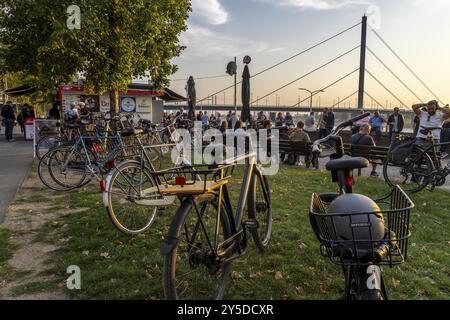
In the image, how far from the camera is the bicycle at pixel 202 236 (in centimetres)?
227

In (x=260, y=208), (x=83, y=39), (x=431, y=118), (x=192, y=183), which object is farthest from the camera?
(x=83, y=39)

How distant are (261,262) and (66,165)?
4.07 meters

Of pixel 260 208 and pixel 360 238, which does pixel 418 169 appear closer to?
pixel 260 208

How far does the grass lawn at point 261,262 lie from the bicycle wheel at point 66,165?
1.15 m

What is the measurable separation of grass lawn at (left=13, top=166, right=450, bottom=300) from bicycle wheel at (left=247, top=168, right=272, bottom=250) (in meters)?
0.16

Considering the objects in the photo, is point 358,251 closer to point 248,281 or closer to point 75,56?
point 248,281

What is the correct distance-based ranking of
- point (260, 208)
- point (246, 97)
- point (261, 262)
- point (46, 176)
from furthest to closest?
point (246, 97), point (46, 176), point (260, 208), point (261, 262)

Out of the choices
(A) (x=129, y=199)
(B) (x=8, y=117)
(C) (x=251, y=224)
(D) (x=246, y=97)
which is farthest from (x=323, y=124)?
(C) (x=251, y=224)

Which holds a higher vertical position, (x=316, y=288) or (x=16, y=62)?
(x=16, y=62)

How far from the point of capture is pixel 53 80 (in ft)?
33.4

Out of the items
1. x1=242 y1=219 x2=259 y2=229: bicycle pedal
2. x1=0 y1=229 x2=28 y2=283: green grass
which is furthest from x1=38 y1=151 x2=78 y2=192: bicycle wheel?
x1=242 y1=219 x2=259 y2=229: bicycle pedal

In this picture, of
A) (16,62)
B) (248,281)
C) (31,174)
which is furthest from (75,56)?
(248,281)

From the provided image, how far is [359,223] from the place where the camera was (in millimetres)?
1823

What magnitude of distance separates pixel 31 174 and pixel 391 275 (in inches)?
286
